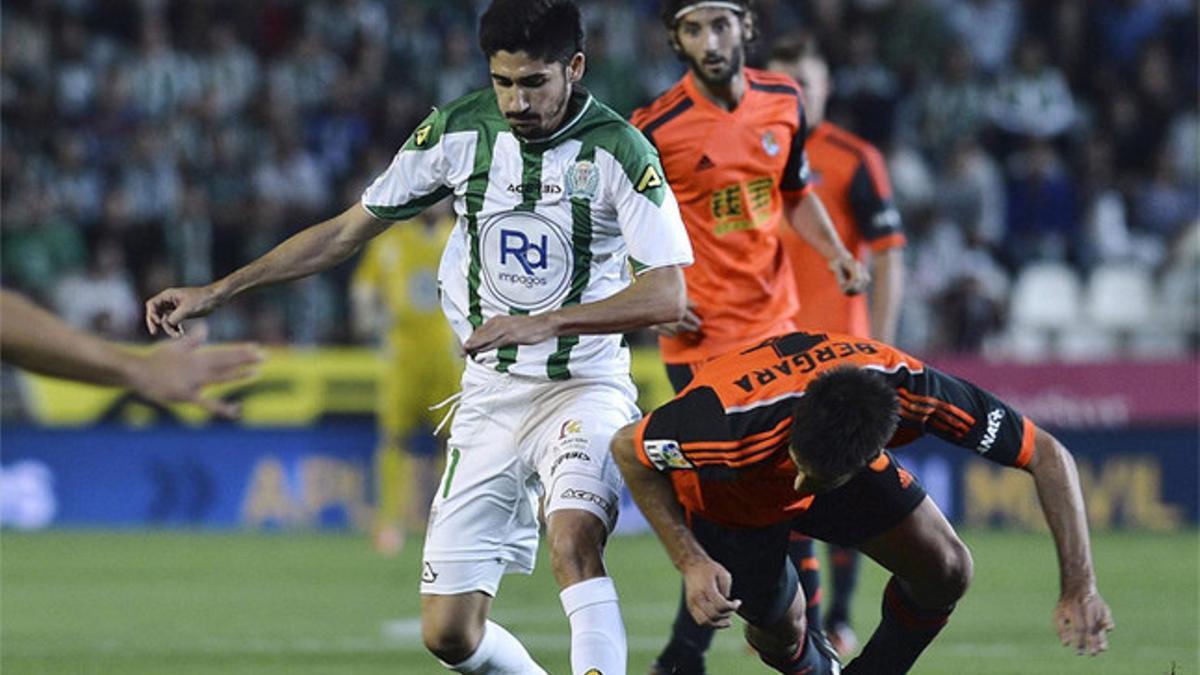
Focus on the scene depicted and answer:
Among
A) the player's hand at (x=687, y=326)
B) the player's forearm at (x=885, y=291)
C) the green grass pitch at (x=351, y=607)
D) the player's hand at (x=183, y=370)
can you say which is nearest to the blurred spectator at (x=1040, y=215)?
the green grass pitch at (x=351, y=607)

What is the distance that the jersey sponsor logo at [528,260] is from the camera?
668 centimetres

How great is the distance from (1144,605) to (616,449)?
550 centimetres

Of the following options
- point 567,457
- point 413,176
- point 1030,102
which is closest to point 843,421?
point 567,457

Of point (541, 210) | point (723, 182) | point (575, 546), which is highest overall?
point (541, 210)

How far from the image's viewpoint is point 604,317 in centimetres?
627

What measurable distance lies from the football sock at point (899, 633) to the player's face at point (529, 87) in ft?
5.85

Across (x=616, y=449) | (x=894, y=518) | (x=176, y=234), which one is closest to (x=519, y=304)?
(x=616, y=449)

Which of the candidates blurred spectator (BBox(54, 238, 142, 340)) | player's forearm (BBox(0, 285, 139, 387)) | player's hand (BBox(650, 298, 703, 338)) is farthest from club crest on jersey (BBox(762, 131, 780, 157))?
blurred spectator (BBox(54, 238, 142, 340))

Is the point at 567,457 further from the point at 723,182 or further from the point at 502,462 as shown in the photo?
the point at 723,182

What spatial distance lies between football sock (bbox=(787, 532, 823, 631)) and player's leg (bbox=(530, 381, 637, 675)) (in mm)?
1126

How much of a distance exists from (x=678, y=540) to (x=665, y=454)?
237 millimetres

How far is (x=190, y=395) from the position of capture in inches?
190

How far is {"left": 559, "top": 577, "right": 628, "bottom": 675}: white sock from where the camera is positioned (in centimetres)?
619

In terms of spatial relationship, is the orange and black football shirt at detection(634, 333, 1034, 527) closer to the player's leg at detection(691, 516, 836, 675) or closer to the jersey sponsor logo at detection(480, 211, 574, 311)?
the player's leg at detection(691, 516, 836, 675)
